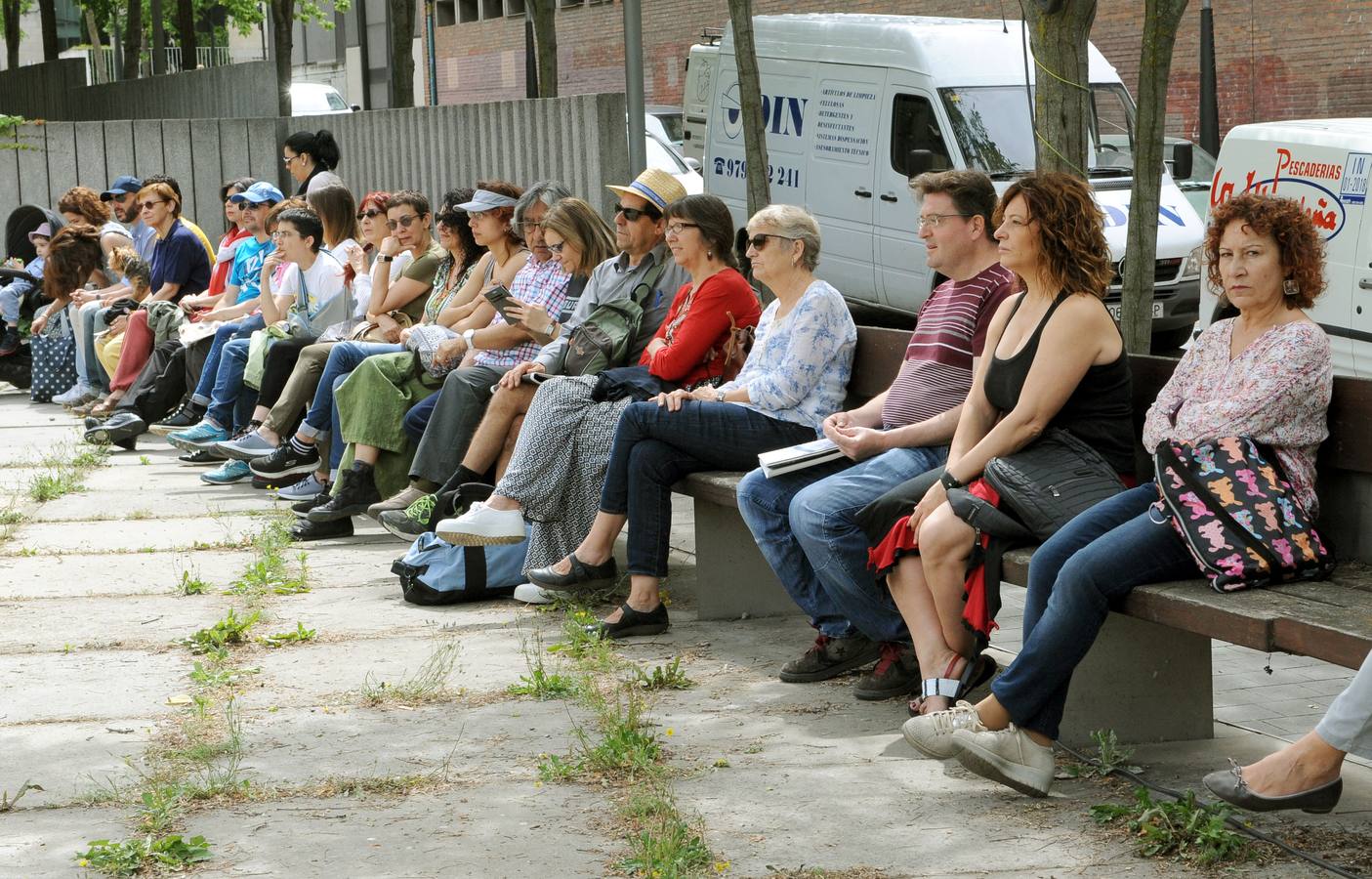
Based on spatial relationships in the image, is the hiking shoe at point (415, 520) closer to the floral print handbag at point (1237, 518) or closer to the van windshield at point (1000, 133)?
the floral print handbag at point (1237, 518)

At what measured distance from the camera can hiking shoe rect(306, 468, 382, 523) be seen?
8.19 metres

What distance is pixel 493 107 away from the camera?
38.5 feet

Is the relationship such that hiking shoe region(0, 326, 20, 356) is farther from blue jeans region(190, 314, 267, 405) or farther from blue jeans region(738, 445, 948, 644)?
blue jeans region(738, 445, 948, 644)

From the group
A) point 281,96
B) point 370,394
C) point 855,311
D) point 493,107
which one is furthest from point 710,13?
point 370,394

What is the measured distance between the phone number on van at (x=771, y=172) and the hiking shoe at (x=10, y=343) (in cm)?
608

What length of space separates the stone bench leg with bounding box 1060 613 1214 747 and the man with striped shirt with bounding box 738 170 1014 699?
2.22 ft

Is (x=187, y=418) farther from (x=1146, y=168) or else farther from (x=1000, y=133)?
(x=1000, y=133)

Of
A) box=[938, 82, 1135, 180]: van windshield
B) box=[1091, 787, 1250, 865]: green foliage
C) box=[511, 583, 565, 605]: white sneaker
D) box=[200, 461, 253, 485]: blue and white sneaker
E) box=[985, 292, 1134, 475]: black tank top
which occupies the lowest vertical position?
box=[200, 461, 253, 485]: blue and white sneaker

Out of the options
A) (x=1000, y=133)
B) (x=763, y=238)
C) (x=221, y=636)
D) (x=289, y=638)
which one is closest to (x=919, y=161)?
(x=1000, y=133)

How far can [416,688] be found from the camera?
5.45 meters

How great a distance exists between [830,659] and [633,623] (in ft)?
2.85

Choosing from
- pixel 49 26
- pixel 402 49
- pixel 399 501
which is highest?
pixel 49 26

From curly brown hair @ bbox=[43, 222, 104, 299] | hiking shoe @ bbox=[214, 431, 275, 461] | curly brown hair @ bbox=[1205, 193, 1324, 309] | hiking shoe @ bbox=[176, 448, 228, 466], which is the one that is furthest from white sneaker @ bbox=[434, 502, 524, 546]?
curly brown hair @ bbox=[43, 222, 104, 299]

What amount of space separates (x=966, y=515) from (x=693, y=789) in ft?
3.34
